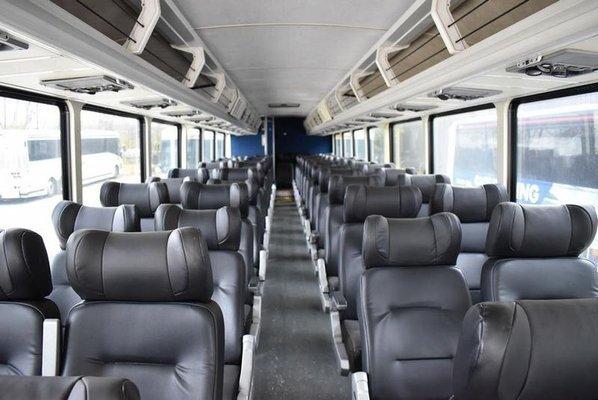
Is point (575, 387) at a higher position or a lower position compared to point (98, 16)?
lower

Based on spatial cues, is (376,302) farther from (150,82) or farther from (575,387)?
(150,82)

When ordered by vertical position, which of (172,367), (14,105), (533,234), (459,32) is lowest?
(172,367)

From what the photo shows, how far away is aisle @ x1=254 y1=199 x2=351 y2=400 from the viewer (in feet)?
11.1

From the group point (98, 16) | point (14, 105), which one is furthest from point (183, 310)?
point (14, 105)

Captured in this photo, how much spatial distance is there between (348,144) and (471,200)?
1279 centimetres

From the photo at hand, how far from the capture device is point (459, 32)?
319 cm

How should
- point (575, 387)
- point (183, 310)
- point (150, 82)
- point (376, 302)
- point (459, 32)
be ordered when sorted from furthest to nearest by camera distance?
point (150, 82) < point (459, 32) < point (376, 302) < point (183, 310) < point (575, 387)

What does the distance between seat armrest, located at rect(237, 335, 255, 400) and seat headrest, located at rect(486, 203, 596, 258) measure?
1.40 meters

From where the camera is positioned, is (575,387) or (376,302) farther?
(376,302)

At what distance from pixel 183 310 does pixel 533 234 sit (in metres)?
1.82

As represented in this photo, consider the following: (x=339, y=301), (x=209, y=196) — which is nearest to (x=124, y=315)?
(x=339, y=301)

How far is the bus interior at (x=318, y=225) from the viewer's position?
172cm

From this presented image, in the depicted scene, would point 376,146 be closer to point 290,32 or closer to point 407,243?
point 290,32

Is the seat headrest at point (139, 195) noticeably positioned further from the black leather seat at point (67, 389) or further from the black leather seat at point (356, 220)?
the black leather seat at point (67, 389)
